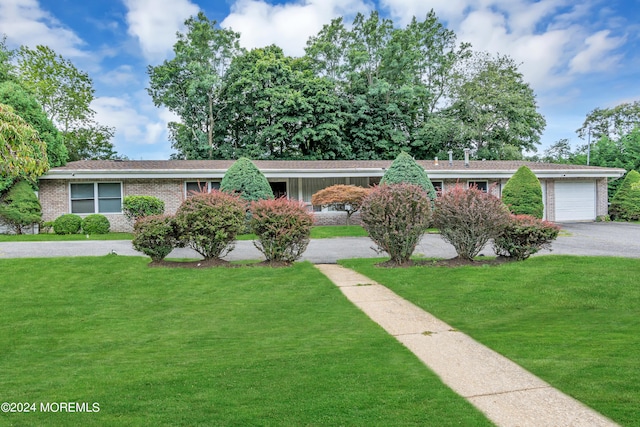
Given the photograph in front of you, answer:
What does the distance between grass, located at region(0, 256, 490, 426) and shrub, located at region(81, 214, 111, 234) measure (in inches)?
356

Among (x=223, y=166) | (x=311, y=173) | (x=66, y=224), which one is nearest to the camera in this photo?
(x=66, y=224)

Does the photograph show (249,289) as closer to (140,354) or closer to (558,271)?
(140,354)

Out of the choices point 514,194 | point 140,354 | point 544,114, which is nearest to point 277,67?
point 514,194

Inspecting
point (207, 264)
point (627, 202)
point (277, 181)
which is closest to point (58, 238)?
point (207, 264)

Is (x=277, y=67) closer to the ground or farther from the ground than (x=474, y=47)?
closer to the ground

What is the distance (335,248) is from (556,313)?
7828mm

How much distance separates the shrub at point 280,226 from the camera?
9.47 m

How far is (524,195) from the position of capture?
750 inches

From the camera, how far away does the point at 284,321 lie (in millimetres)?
6121

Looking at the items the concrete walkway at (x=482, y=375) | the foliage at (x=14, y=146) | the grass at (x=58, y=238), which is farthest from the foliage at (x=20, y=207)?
the concrete walkway at (x=482, y=375)

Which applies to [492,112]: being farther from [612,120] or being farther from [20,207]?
[20,207]

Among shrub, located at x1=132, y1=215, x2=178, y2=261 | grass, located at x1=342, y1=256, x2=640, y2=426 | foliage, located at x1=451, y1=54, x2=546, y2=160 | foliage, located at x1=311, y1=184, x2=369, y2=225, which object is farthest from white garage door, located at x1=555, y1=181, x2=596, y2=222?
shrub, located at x1=132, y1=215, x2=178, y2=261

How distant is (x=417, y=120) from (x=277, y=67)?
1304 centimetres

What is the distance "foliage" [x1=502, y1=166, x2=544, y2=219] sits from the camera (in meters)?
18.8
